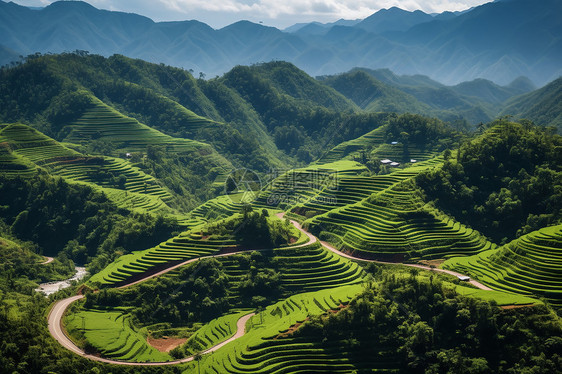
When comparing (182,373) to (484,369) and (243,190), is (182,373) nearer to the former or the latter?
(484,369)

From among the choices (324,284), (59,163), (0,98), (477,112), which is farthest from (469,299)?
(477,112)

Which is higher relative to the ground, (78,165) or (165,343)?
(78,165)

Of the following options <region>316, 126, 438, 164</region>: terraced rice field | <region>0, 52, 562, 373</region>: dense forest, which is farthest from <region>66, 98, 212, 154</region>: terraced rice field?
<region>316, 126, 438, 164</region>: terraced rice field

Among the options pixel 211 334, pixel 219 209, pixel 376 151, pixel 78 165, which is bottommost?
pixel 211 334

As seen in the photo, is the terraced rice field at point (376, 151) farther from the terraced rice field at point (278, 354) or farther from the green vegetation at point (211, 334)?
the terraced rice field at point (278, 354)

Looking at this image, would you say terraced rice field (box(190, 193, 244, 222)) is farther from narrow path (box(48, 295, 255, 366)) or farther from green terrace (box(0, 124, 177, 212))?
narrow path (box(48, 295, 255, 366))

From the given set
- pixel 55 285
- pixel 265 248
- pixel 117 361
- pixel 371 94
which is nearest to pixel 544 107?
pixel 371 94

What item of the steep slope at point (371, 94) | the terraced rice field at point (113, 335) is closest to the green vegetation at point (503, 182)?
the terraced rice field at point (113, 335)

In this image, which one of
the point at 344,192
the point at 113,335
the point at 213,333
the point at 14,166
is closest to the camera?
the point at 113,335

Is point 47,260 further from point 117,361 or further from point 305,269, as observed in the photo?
point 305,269

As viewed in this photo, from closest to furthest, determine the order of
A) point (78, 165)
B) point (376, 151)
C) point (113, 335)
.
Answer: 1. point (113, 335)
2. point (78, 165)
3. point (376, 151)
